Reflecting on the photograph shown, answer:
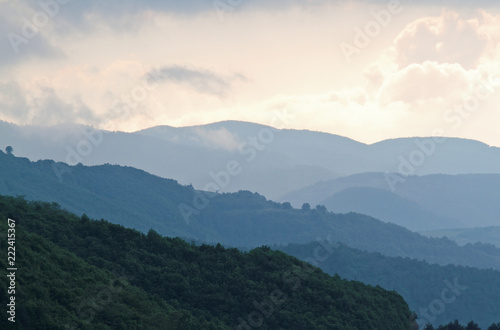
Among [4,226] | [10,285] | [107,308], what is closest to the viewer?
[10,285]

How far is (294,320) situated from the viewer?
59.6 metres

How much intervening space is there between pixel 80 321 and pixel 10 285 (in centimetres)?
473

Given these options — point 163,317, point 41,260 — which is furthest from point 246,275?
point 41,260

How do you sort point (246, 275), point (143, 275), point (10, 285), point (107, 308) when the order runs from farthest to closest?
point (246, 275), point (143, 275), point (107, 308), point (10, 285)

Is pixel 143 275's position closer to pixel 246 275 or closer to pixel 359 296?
pixel 246 275

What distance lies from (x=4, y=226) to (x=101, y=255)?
10684mm

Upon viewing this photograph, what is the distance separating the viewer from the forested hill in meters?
46.6

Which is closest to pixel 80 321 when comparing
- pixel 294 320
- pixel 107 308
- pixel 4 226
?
pixel 107 308

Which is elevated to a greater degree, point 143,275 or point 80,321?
point 143,275

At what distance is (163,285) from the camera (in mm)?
59156

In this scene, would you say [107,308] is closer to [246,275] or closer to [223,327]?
[223,327]

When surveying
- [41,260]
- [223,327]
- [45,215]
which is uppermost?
[45,215]

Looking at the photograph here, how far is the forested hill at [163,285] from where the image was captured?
46625mm

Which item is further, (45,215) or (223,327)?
(45,215)
